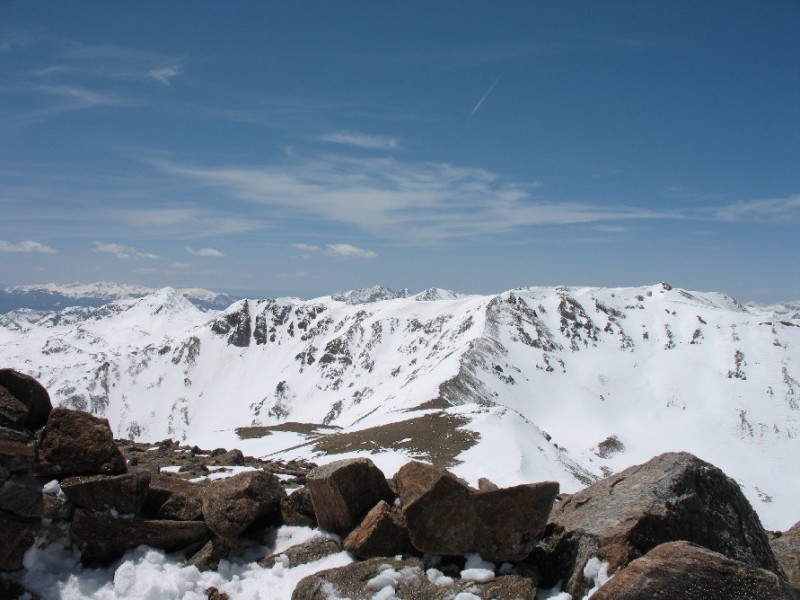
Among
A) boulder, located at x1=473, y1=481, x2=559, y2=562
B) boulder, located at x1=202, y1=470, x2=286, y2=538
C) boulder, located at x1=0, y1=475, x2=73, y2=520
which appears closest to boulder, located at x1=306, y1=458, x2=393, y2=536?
boulder, located at x1=202, y1=470, x2=286, y2=538

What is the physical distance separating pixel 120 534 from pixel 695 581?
12.2m

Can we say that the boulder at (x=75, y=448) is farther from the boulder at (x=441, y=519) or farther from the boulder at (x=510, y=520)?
the boulder at (x=510, y=520)

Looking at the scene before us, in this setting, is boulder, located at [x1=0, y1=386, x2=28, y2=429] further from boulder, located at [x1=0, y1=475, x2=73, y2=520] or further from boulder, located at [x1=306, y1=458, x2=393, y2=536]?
boulder, located at [x1=306, y1=458, x2=393, y2=536]

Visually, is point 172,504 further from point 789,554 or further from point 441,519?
point 789,554

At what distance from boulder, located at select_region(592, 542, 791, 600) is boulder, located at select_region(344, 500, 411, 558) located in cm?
465

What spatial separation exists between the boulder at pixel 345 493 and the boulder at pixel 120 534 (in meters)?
3.10

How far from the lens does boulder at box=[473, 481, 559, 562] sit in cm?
1109

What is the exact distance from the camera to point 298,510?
13.7m

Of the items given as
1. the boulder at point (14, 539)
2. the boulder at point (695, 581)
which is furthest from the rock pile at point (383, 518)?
the boulder at point (695, 581)

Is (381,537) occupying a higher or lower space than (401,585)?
higher

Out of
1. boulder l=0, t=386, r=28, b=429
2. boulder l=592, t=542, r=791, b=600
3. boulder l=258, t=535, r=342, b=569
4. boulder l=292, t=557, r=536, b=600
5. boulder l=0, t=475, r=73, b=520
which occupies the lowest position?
boulder l=258, t=535, r=342, b=569

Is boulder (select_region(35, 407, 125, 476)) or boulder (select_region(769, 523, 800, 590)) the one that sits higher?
boulder (select_region(35, 407, 125, 476))

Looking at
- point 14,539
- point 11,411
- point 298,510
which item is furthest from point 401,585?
point 11,411

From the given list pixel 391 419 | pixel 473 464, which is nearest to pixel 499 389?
pixel 391 419
